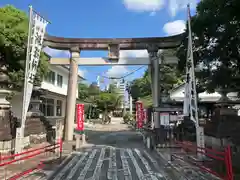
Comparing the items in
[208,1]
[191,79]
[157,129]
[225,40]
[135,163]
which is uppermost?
[208,1]

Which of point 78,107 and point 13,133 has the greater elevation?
point 78,107

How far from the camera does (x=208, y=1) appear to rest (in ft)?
30.8

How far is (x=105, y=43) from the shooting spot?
651 inches

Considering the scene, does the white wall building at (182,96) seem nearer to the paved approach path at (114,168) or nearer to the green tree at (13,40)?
the paved approach path at (114,168)

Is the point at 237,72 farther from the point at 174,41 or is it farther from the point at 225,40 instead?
the point at 174,41

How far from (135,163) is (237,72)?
5.53 metres

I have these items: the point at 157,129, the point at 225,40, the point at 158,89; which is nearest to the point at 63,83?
the point at 158,89

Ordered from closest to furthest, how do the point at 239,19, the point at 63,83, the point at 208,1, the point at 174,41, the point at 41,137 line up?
the point at 239,19
the point at 208,1
the point at 41,137
the point at 174,41
the point at 63,83

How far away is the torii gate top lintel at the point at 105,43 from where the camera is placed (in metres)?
Result: 16.3

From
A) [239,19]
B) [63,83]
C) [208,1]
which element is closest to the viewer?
[239,19]

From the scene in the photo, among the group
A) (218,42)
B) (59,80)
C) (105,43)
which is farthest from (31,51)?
(59,80)

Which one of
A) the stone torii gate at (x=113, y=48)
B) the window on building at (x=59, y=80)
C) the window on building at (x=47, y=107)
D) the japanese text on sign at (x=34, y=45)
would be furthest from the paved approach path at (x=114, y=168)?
the window on building at (x=59, y=80)

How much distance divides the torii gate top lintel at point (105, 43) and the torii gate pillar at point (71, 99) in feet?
1.78

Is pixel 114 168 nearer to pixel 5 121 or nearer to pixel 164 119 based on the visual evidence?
pixel 5 121
